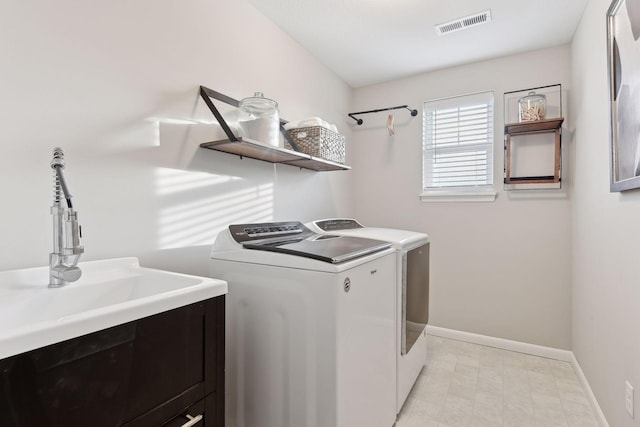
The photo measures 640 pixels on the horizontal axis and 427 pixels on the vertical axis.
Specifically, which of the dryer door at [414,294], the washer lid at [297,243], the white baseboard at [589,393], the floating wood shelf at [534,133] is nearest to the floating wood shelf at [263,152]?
the washer lid at [297,243]

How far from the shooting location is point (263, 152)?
1.85 m

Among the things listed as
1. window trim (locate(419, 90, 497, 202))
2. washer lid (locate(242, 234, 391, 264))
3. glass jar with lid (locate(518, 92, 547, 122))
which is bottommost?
washer lid (locate(242, 234, 391, 264))

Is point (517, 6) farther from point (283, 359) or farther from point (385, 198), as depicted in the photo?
point (283, 359)

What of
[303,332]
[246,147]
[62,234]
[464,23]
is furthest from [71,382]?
[464,23]

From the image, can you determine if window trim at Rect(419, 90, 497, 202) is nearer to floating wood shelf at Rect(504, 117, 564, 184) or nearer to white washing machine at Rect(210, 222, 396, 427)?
floating wood shelf at Rect(504, 117, 564, 184)

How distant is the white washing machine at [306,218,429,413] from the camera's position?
1.84 meters

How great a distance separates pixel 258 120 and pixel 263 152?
0.60 ft

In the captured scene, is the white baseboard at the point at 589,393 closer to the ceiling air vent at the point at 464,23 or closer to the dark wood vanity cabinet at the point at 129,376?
the dark wood vanity cabinet at the point at 129,376

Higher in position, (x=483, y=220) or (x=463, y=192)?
(x=463, y=192)

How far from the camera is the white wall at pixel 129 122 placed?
3.50 ft

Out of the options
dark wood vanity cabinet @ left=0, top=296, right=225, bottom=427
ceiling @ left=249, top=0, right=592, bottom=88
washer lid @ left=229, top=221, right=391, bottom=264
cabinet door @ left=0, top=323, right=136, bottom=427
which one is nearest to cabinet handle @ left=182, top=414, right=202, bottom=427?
dark wood vanity cabinet @ left=0, top=296, right=225, bottom=427

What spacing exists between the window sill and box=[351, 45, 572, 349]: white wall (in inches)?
1.8

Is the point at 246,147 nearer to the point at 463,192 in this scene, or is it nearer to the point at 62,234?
the point at 62,234

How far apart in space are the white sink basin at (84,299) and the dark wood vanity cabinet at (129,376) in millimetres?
27
